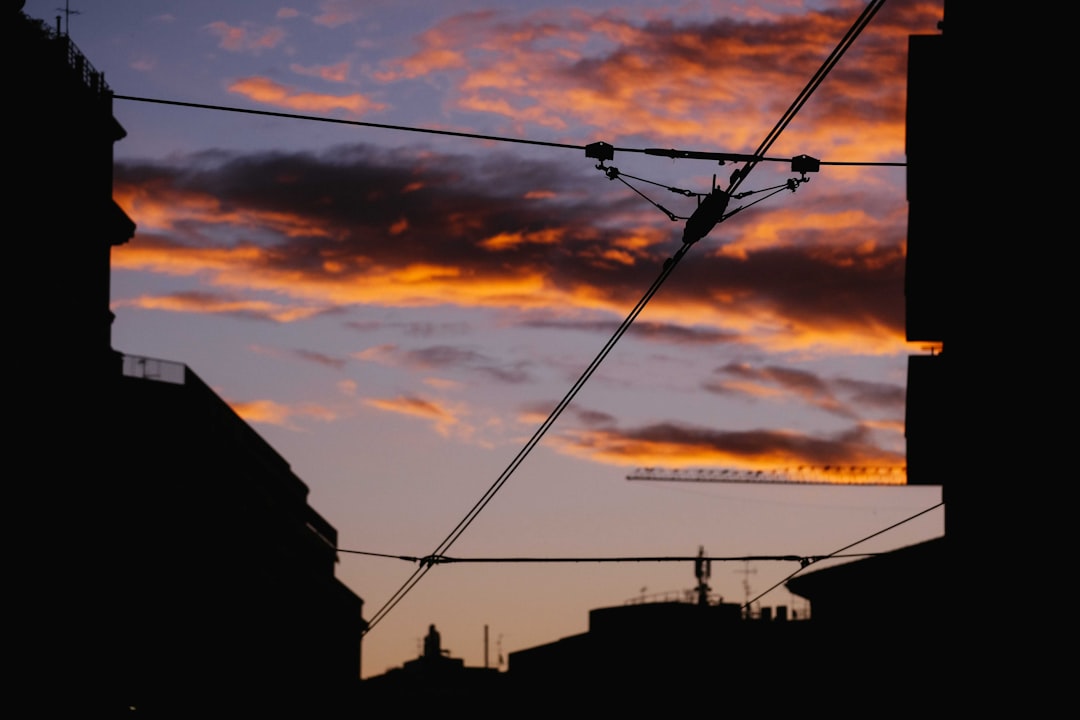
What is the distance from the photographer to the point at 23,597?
59219 millimetres

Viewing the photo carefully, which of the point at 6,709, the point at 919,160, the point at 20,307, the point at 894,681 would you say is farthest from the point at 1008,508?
the point at 20,307

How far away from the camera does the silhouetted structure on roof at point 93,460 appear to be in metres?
62.9

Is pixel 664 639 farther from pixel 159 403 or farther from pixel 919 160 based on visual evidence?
pixel 919 160

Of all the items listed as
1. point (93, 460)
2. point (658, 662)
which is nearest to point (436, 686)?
point (658, 662)

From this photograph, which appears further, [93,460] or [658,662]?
[658,662]

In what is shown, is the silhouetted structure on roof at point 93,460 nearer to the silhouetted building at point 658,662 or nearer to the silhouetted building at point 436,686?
the silhouetted building at point 658,662

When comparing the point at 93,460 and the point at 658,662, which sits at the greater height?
the point at 93,460

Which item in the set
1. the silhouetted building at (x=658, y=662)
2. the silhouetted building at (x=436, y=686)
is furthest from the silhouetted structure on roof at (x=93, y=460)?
the silhouetted building at (x=436, y=686)

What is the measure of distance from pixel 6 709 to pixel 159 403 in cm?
2655

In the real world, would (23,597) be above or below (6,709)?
above

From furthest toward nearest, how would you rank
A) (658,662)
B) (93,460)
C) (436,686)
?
(436,686), (658,662), (93,460)

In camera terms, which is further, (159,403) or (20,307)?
(159,403)

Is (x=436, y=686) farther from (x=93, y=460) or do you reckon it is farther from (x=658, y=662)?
(x=93, y=460)

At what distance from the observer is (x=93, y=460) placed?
229ft
